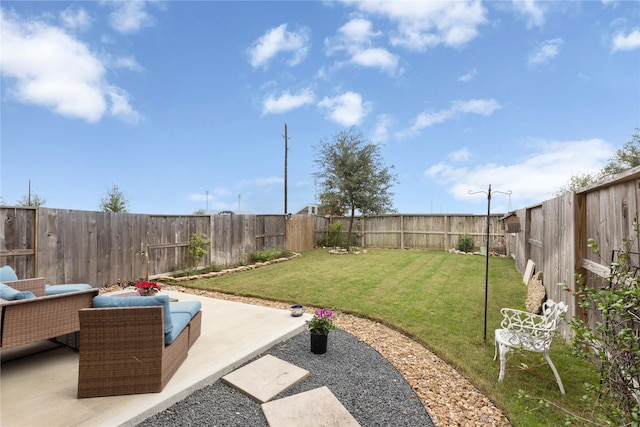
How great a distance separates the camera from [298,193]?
17.2 metres

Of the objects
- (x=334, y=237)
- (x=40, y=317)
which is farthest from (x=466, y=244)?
(x=40, y=317)

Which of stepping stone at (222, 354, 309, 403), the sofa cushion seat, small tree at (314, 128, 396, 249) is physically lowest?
stepping stone at (222, 354, 309, 403)

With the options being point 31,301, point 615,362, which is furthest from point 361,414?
point 31,301

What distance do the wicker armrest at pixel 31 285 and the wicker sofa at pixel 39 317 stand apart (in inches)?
60.4

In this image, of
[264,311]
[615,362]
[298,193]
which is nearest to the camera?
[615,362]

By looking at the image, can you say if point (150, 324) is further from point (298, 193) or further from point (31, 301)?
point (298, 193)

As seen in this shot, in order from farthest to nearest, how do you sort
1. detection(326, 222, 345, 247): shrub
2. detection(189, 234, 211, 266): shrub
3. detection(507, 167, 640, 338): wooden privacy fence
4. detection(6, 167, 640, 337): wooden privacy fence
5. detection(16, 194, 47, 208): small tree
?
detection(326, 222, 345, 247): shrub → detection(16, 194, 47, 208): small tree → detection(189, 234, 211, 266): shrub → detection(6, 167, 640, 337): wooden privacy fence → detection(507, 167, 640, 338): wooden privacy fence

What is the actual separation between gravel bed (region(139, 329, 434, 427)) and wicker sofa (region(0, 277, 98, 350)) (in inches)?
61.5

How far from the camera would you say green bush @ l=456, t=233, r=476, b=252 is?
12.5 metres

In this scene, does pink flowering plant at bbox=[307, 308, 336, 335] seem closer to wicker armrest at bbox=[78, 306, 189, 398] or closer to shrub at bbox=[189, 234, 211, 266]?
wicker armrest at bbox=[78, 306, 189, 398]

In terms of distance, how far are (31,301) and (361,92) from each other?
31.6ft

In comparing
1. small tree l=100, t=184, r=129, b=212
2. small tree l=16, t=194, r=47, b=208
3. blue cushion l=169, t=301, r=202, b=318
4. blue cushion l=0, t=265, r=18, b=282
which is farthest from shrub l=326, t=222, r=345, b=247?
small tree l=16, t=194, r=47, b=208

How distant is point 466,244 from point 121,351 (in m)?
13.0

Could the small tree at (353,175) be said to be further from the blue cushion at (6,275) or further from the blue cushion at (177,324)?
the blue cushion at (6,275)
